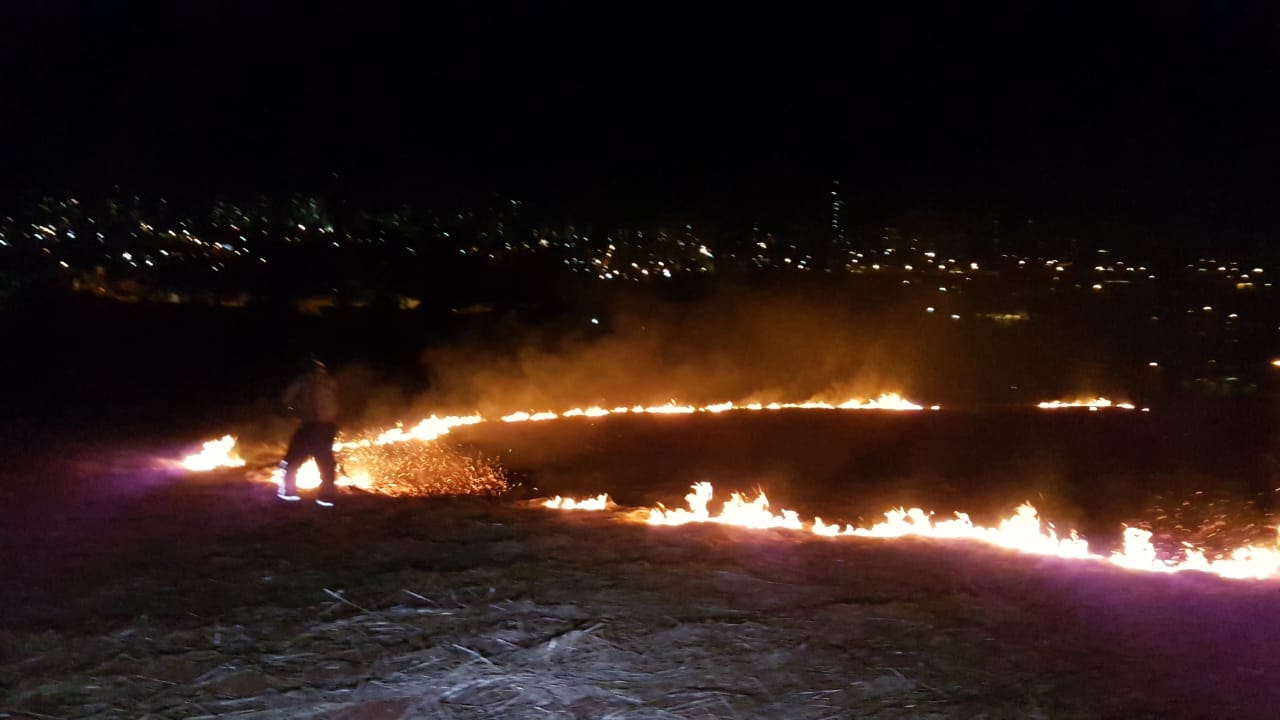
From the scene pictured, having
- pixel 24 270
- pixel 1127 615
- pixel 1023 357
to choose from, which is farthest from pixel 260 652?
pixel 1023 357

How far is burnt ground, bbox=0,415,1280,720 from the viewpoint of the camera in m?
5.49

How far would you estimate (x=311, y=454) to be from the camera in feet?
32.6

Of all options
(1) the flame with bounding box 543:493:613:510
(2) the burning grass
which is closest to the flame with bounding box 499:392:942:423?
(1) the flame with bounding box 543:493:613:510

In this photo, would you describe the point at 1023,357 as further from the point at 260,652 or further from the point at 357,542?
the point at 260,652

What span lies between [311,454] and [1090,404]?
14.2 metres

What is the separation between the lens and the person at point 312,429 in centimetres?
988

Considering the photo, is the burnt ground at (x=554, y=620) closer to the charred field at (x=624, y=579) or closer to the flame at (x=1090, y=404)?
the charred field at (x=624, y=579)

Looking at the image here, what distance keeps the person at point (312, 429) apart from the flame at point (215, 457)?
2002mm

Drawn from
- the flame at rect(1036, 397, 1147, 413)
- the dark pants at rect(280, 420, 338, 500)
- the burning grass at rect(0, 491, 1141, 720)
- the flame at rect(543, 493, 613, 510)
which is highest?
the flame at rect(1036, 397, 1147, 413)

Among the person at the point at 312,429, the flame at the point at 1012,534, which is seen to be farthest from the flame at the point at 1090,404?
the person at the point at 312,429

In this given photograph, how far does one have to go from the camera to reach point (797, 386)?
64.7 ft

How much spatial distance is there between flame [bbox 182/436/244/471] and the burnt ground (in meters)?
1.32

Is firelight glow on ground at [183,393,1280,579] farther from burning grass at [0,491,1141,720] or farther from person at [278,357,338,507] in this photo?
burning grass at [0,491,1141,720]

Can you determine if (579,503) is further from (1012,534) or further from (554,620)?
(1012,534)
